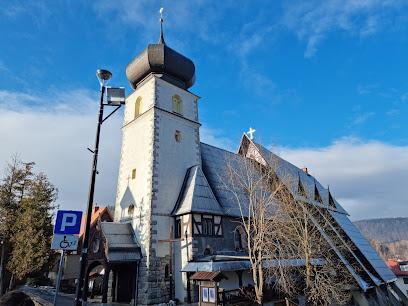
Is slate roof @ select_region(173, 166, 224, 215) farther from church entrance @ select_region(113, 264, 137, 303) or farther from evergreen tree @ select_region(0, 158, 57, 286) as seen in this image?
evergreen tree @ select_region(0, 158, 57, 286)

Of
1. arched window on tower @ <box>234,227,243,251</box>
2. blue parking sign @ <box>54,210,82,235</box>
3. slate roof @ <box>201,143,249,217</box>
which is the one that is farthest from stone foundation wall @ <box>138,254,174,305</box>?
blue parking sign @ <box>54,210,82,235</box>

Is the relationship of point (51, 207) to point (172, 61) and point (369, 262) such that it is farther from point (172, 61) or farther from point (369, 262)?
point (369, 262)

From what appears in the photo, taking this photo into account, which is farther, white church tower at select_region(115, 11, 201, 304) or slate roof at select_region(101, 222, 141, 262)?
white church tower at select_region(115, 11, 201, 304)

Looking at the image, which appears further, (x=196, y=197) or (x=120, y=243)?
(x=196, y=197)

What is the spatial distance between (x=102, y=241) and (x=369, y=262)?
19.9 metres

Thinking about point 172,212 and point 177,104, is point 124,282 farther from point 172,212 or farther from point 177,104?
point 177,104

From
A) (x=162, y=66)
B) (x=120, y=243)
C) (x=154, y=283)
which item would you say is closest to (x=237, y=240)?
(x=154, y=283)

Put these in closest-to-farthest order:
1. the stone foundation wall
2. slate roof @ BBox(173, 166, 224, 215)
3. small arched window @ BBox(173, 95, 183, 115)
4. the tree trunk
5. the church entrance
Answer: the stone foundation wall, the church entrance, slate roof @ BBox(173, 166, 224, 215), small arched window @ BBox(173, 95, 183, 115), the tree trunk

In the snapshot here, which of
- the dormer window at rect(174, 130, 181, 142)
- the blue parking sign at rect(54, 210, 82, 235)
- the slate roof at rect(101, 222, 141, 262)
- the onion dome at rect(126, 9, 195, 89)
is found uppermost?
the onion dome at rect(126, 9, 195, 89)

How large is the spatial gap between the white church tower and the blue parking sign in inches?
433

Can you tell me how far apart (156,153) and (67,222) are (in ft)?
43.1

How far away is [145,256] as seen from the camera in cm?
1767

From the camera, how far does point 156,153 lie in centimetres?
2023

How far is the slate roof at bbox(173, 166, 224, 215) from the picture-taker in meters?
18.8
